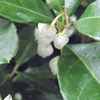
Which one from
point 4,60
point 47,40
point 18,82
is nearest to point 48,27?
point 47,40

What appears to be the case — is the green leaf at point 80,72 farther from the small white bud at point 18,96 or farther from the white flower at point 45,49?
the small white bud at point 18,96

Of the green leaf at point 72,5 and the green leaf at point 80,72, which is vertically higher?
the green leaf at point 72,5

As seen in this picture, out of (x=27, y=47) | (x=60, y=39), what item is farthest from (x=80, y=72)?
(x=27, y=47)

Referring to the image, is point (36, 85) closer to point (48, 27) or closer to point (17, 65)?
point (17, 65)

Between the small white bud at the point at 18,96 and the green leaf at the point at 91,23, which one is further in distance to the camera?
the small white bud at the point at 18,96

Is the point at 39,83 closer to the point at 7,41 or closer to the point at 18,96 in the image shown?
the point at 18,96

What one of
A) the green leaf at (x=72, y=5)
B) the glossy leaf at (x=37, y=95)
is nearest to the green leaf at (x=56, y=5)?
the green leaf at (x=72, y=5)

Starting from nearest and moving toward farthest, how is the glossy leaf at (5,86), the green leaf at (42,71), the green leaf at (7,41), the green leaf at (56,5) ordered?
the green leaf at (7,41) → the green leaf at (56,5) → the glossy leaf at (5,86) → the green leaf at (42,71)
